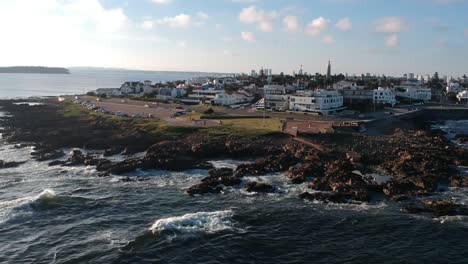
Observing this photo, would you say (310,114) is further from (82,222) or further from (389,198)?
(82,222)

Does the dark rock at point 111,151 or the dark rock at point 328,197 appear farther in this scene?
the dark rock at point 111,151

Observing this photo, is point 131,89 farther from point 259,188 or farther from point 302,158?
point 259,188

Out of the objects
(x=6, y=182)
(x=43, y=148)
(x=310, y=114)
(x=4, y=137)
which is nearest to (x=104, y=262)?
(x=6, y=182)

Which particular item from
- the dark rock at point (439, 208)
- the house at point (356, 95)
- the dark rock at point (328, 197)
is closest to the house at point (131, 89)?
the house at point (356, 95)

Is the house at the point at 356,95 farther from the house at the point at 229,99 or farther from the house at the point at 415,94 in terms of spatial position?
the house at the point at 229,99

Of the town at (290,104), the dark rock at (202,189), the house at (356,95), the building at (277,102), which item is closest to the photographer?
the dark rock at (202,189)

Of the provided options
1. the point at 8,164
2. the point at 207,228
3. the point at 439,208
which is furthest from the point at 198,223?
the point at 8,164

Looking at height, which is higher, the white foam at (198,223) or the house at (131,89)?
the house at (131,89)
